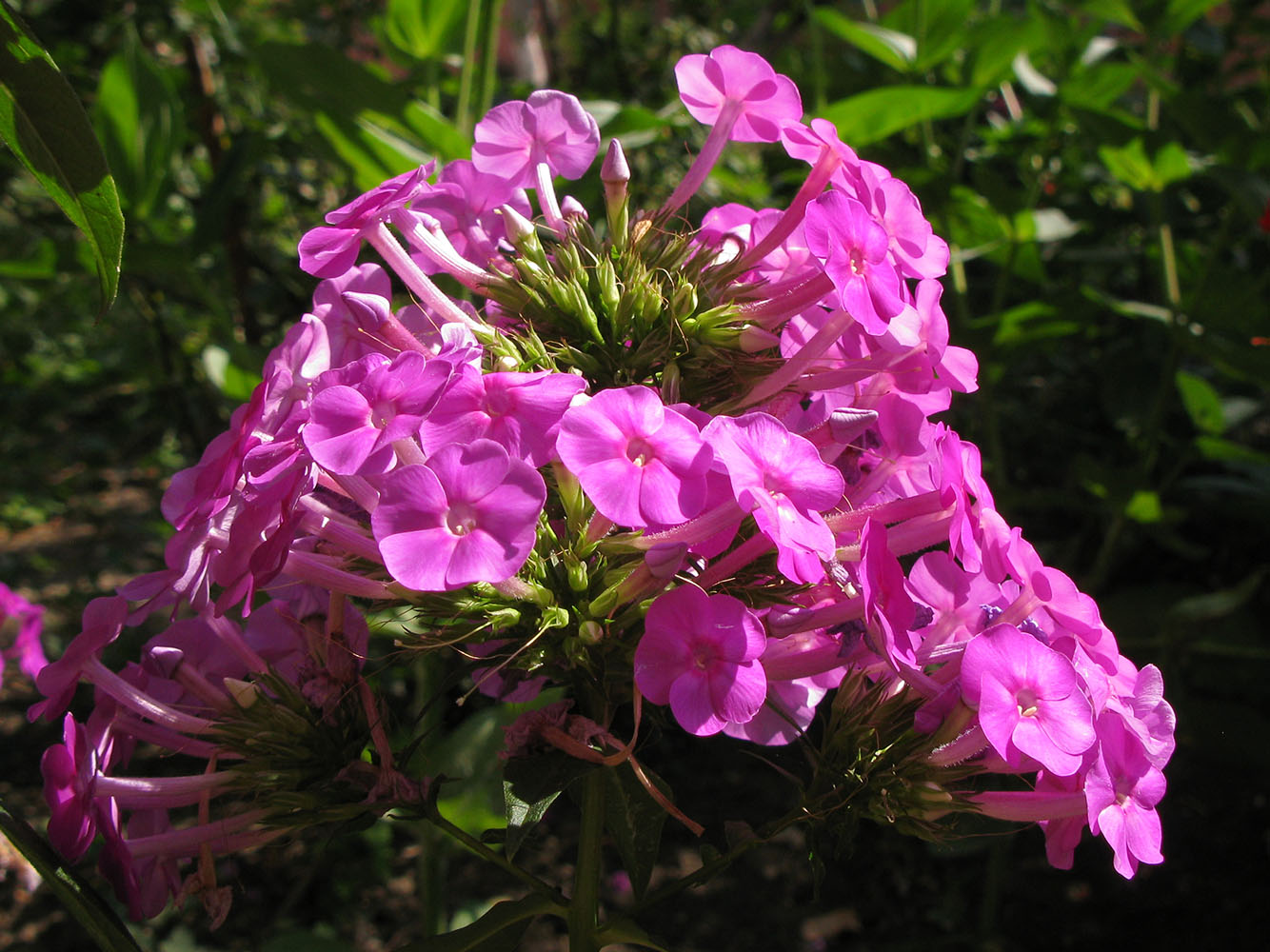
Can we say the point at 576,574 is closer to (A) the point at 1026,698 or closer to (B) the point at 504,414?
(B) the point at 504,414

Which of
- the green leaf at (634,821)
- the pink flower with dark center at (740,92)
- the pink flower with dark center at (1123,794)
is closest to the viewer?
the pink flower with dark center at (1123,794)

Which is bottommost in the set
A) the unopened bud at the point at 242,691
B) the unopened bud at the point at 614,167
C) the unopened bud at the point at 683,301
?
the unopened bud at the point at 242,691

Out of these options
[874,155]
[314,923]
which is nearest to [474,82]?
[874,155]

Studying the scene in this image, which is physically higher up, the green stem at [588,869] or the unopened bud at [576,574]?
the unopened bud at [576,574]

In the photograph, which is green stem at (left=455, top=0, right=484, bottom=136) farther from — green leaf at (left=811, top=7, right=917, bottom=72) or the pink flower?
the pink flower

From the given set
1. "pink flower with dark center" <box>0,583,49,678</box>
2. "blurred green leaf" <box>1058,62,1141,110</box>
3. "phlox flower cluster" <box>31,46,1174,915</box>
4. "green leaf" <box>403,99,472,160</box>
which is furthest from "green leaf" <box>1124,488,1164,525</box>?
"pink flower with dark center" <box>0,583,49,678</box>

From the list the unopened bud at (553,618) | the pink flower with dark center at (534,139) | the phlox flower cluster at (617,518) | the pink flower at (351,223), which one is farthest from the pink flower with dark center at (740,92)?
the unopened bud at (553,618)

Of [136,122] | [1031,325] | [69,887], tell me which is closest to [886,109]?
[1031,325]

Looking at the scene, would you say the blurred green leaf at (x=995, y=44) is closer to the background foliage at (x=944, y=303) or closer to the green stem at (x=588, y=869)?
the background foliage at (x=944, y=303)
